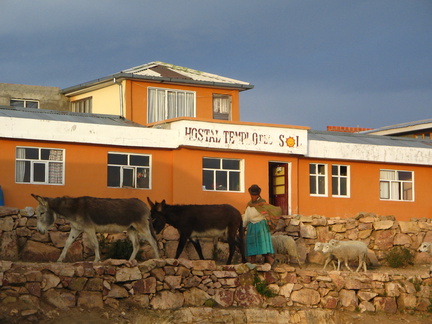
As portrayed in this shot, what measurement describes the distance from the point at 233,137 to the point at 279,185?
3.30 metres

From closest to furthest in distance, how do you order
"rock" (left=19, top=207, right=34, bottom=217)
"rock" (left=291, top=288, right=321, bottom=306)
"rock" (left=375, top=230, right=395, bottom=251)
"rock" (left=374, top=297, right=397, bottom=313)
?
1. "rock" (left=291, top=288, right=321, bottom=306)
2. "rock" (left=374, top=297, right=397, bottom=313)
3. "rock" (left=19, top=207, right=34, bottom=217)
4. "rock" (left=375, top=230, right=395, bottom=251)

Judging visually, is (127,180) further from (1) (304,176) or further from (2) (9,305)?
(2) (9,305)

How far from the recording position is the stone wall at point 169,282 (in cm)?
1986

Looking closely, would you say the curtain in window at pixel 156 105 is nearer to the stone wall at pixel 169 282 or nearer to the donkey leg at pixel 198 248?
the stone wall at pixel 169 282

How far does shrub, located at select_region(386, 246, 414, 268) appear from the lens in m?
29.1

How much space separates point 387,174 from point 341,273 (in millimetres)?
11819

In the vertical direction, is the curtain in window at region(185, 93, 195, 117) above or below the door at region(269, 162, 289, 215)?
above

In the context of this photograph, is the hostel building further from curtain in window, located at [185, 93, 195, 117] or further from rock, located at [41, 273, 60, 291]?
rock, located at [41, 273, 60, 291]

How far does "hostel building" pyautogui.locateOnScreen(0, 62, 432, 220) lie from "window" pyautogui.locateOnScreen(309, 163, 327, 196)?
0.12 feet

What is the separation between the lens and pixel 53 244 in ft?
81.9

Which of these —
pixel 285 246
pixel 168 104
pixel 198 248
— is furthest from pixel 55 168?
pixel 168 104

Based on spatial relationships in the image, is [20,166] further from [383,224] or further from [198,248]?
[383,224]

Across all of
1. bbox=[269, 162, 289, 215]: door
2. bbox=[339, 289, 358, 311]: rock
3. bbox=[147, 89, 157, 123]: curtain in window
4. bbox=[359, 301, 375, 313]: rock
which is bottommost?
bbox=[359, 301, 375, 313]: rock

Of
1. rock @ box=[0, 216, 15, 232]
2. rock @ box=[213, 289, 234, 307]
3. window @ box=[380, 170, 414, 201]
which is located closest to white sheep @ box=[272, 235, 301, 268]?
rock @ box=[213, 289, 234, 307]
